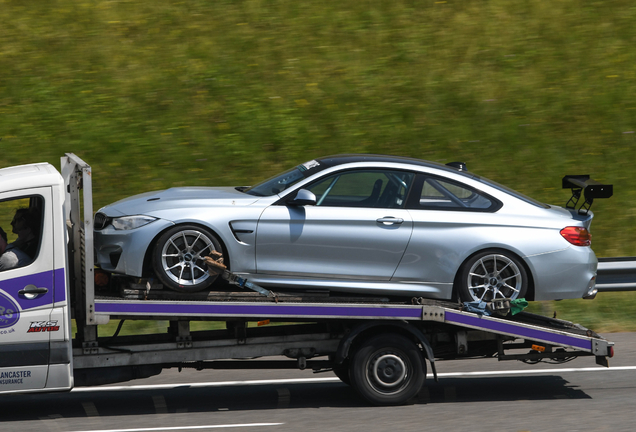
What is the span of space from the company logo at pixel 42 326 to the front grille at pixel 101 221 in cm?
102

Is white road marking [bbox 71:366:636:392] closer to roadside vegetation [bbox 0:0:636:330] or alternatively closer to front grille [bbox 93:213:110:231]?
front grille [bbox 93:213:110:231]

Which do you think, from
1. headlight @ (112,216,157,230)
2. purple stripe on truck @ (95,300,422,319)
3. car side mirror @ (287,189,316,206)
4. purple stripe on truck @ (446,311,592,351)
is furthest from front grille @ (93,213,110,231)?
purple stripe on truck @ (446,311,592,351)

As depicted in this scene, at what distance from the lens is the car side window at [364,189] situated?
6703 millimetres

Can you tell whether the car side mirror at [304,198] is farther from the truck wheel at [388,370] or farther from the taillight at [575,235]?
the taillight at [575,235]

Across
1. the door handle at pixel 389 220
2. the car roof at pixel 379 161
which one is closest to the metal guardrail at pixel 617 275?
the car roof at pixel 379 161

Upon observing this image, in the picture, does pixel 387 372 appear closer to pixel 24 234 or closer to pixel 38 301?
pixel 38 301

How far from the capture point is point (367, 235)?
6.51m

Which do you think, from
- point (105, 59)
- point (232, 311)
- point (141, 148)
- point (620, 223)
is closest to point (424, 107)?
point (620, 223)

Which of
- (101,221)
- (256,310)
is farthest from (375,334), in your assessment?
(101,221)

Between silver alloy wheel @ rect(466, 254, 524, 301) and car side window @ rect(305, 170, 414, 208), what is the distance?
38.3 inches

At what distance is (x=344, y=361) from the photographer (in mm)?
6891

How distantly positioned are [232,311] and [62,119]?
819 cm

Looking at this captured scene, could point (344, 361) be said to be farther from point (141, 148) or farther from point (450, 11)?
point (450, 11)

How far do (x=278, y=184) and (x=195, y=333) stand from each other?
167 cm
